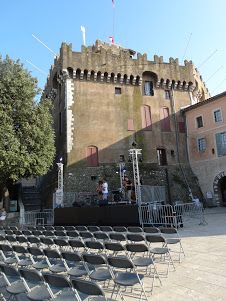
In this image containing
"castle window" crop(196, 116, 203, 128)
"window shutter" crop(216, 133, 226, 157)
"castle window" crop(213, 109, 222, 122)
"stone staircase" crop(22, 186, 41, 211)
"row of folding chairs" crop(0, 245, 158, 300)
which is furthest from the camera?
"castle window" crop(196, 116, 203, 128)

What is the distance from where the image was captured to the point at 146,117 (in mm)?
28562

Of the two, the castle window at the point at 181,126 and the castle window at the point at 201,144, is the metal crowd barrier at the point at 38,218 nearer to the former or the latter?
the castle window at the point at 201,144

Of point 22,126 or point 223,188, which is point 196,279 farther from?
point 223,188

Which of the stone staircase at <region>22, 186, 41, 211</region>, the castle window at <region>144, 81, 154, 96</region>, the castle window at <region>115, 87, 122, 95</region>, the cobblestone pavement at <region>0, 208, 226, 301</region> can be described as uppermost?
the castle window at <region>144, 81, 154, 96</region>

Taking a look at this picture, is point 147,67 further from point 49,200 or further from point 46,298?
point 46,298

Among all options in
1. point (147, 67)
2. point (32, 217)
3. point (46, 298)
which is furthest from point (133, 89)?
Answer: point (46, 298)

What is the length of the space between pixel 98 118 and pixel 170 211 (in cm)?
1436

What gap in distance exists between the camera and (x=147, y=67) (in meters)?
29.4

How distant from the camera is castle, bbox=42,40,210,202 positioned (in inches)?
1011

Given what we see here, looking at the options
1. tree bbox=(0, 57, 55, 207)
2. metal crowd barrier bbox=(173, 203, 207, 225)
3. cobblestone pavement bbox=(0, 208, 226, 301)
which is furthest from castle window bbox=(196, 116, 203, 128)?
cobblestone pavement bbox=(0, 208, 226, 301)

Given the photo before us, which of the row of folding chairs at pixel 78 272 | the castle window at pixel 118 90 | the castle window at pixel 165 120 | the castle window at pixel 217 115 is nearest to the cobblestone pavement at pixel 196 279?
the row of folding chairs at pixel 78 272

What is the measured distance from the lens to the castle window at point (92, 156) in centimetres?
2570

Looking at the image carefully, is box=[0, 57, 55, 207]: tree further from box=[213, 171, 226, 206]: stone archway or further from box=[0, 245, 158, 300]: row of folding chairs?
box=[213, 171, 226, 206]: stone archway

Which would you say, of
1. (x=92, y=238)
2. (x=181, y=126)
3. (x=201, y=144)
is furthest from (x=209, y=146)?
(x=92, y=238)
